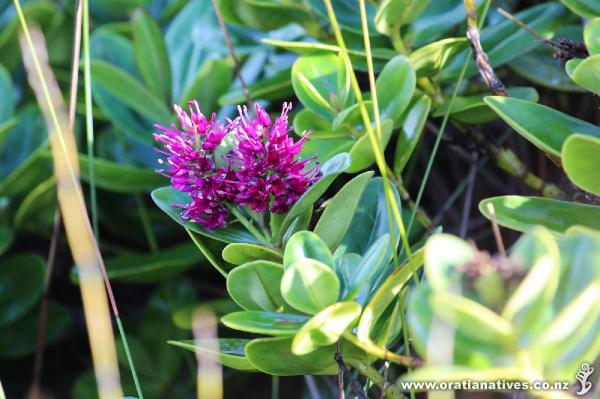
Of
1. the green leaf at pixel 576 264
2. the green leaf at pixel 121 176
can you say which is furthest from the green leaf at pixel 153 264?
the green leaf at pixel 576 264

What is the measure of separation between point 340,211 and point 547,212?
195 mm

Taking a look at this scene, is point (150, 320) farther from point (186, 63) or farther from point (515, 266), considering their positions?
point (515, 266)

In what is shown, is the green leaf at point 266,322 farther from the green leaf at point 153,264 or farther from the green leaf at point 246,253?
the green leaf at point 153,264

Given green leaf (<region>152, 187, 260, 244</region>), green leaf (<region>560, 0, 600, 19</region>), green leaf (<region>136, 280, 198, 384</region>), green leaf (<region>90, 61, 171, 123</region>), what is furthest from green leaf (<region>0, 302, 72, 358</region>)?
green leaf (<region>560, 0, 600, 19</region>)

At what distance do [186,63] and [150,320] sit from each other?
0.44 metres

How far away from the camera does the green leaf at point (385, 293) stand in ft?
2.13

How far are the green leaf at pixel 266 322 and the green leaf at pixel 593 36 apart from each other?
36cm

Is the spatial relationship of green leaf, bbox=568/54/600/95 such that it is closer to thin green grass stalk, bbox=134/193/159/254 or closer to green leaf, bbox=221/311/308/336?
green leaf, bbox=221/311/308/336

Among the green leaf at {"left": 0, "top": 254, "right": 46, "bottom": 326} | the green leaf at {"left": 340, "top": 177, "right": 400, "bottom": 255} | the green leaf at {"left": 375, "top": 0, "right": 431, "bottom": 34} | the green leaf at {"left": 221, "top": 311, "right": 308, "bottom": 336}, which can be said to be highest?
the green leaf at {"left": 375, "top": 0, "right": 431, "bottom": 34}

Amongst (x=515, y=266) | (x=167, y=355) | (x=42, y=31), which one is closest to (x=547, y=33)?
(x=515, y=266)

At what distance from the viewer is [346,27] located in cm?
103

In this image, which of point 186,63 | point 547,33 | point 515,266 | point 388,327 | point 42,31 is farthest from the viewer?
point 42,31

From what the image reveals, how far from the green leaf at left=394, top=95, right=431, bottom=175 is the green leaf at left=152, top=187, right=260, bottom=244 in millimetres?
209

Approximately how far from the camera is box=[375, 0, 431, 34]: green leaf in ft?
2.97
